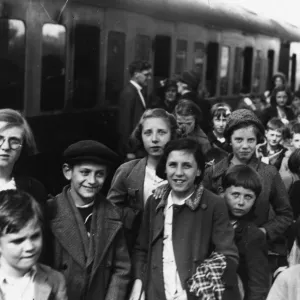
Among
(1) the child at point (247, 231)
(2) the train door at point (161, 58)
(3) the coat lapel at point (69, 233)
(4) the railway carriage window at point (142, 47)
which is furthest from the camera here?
(2) the train door at point (161, 58)

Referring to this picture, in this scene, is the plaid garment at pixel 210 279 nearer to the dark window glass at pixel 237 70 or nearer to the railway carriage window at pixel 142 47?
the railway carriage window at pixel 142 47

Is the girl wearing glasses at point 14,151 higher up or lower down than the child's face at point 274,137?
lower down

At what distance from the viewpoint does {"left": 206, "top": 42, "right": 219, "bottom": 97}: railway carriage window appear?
1421cm

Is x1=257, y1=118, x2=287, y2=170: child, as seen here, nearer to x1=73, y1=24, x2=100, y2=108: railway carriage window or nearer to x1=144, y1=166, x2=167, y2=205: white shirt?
x1=73, y1=24, x2=100, y2=108: railway carriage window

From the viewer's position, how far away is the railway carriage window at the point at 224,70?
15133 millimetres

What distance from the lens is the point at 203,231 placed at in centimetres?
418

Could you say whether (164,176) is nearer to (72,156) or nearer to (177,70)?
(72,156)

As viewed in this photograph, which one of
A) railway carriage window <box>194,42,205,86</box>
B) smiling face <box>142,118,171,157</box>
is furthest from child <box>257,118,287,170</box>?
railway carriage window <box>194,42,205,86</box>

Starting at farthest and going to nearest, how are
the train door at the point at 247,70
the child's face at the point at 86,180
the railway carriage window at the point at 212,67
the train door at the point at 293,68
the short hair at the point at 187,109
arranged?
the train door at the point at 293,68 → the train door at the point at 247,70 → the railway carriage window at the point at 212,67 → the short hair at the point at 187,109 → the child's face at the point at 86,180

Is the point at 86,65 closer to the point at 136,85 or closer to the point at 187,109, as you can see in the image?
the point at 136,85

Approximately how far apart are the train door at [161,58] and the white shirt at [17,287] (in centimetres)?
777

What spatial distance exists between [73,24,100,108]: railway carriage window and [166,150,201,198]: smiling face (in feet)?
14.1

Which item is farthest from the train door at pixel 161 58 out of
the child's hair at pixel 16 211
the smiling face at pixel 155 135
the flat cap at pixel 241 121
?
the child's hair at pixel 16 211

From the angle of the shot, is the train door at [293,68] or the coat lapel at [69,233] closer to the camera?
the coat lapel at [69,233]
